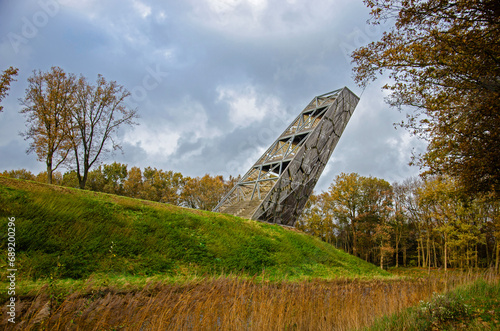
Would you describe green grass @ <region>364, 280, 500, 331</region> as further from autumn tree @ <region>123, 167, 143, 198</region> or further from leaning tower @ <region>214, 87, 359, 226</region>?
autumn tree @ <region>123, 167, 143, 198</region>

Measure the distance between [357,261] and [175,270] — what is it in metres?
11.3

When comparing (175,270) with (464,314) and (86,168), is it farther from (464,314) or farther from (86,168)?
(86,168)

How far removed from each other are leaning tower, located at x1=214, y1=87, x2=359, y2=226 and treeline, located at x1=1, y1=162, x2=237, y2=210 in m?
18.0

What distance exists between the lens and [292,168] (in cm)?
1784

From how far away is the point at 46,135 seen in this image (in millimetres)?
16016

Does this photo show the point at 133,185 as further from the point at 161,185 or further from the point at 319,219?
the point at 319,219

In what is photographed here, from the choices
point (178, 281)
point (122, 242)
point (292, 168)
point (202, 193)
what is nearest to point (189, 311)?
point (178, 281)

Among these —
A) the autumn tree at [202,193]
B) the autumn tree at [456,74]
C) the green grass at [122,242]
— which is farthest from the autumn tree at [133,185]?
the autumn tree at [456,74]

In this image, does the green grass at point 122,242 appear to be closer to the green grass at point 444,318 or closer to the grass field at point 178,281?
the grass field at point 178,281

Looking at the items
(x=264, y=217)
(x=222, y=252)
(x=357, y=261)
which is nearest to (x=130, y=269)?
(x=222, y=252)

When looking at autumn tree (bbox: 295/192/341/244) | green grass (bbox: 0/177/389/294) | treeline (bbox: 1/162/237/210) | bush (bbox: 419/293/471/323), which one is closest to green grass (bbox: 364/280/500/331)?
bush (bbox: 419/293/471/323)

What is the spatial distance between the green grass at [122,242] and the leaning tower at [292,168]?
4.74m

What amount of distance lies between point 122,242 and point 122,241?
0.12ft

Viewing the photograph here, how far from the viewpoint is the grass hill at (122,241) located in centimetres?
575
